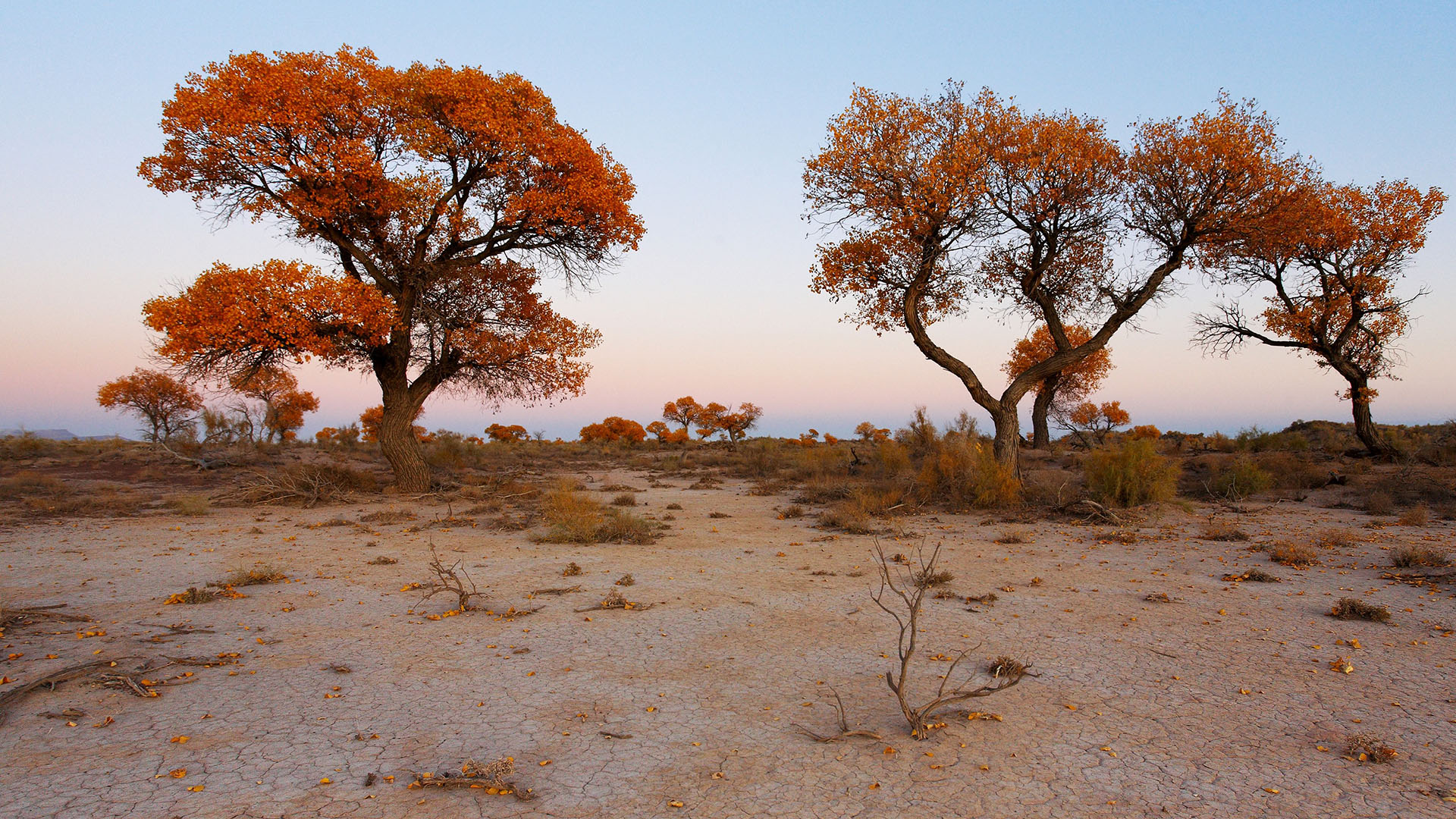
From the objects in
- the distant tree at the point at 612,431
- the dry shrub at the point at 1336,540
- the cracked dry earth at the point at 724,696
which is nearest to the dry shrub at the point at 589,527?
the cracked dry earth at the point at 724,696

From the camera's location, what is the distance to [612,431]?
154 ft

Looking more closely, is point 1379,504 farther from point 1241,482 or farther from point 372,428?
point 372,428

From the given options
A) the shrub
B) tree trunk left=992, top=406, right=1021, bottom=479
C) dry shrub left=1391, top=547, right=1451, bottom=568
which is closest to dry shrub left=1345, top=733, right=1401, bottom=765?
dry shrub left=1391, top=547, right=1451, bottom=568

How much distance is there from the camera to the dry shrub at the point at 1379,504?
425 inches

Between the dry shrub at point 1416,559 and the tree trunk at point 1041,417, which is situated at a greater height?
the tree trunk at point 1041,417

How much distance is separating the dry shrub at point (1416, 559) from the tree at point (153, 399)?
115 ft

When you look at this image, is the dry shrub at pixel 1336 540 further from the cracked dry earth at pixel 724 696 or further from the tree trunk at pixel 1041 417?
the tree trunk at pixel 1041 417

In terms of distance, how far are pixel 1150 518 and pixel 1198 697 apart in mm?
7647

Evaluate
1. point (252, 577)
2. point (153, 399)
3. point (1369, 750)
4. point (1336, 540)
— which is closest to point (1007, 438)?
point (1336, 540)

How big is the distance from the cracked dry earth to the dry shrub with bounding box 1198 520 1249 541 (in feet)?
4.32

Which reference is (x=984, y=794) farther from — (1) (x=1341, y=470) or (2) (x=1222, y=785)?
(1) (x=1341, y=470)

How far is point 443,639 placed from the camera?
531cm

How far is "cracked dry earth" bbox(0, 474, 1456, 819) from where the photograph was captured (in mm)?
3088

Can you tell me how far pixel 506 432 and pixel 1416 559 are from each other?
148 ft
